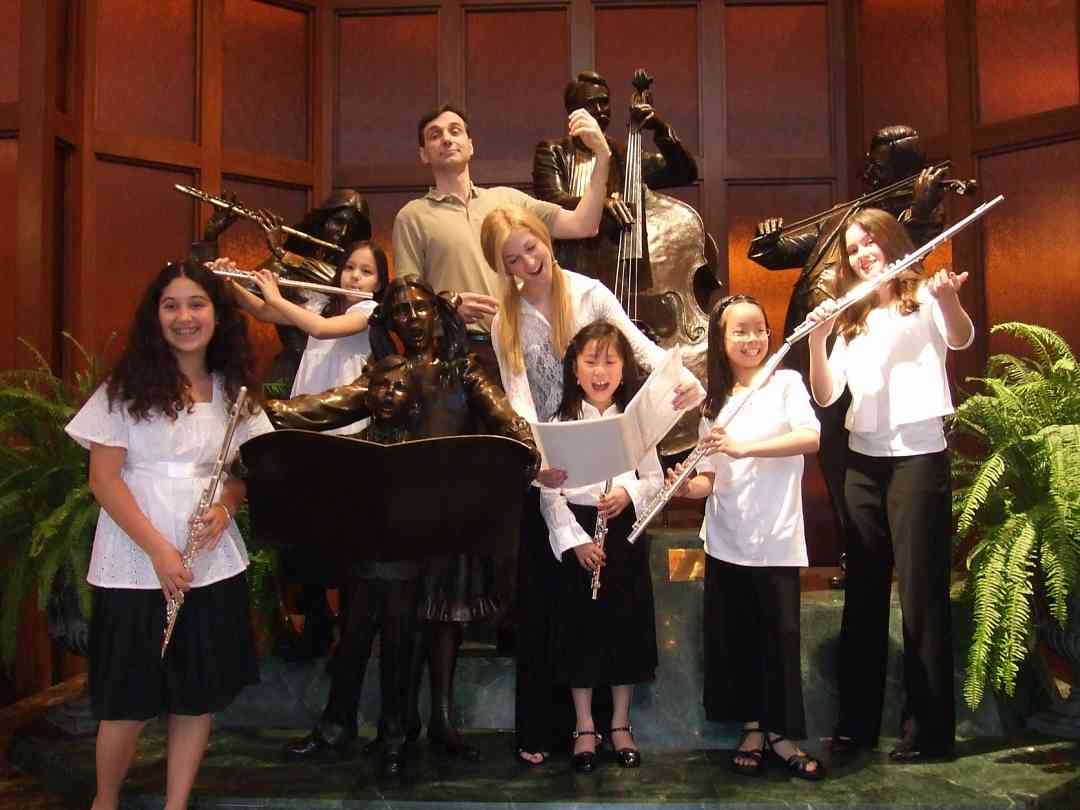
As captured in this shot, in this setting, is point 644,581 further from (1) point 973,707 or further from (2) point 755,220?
(2) point 755,220

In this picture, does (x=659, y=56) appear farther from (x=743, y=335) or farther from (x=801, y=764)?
(x=801, y=764)

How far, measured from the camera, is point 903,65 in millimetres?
5852

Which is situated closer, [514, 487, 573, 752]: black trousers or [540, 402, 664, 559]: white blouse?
[540, 402, 664, 559]: white blouse

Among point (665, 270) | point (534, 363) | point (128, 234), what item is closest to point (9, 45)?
point (128, 234)

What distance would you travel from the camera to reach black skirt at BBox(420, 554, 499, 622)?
3.06 meters

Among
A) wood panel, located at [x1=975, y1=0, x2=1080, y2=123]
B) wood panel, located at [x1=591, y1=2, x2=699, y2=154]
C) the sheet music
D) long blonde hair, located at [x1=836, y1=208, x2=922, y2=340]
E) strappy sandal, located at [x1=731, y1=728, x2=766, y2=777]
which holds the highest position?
wood panel, located at [x1=591, y1=2, x2=699, y2=154]

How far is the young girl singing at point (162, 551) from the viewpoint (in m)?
2.64

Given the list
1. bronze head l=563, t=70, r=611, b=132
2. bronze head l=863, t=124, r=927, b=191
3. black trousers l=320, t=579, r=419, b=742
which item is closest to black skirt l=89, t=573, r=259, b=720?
black trousers l=320, t=579, r=419, b=742

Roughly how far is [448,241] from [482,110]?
2.79 m

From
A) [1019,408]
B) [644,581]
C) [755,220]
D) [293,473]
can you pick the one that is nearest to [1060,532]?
[1019,408]

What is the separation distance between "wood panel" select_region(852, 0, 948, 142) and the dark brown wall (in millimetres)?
13

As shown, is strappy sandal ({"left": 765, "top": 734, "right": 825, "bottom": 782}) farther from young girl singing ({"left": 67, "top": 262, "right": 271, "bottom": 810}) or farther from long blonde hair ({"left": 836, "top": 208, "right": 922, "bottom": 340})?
young girl singing ({"left": 67, "top": 262, "right": 271, "bottom": 810})

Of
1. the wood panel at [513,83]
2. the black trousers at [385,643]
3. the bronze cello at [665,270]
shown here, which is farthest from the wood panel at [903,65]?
the black trousers at [385,643]

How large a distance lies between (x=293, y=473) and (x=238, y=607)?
1.24ft
